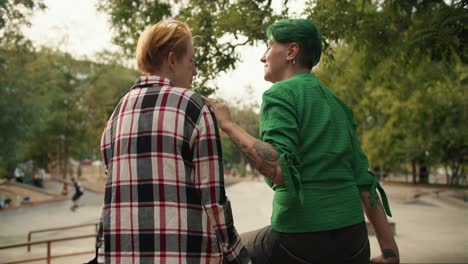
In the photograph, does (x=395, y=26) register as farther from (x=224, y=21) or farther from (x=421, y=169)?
(x=421, y=169)

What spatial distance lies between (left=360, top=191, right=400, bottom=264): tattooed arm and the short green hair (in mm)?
615

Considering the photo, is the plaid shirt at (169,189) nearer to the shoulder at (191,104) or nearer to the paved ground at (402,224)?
the shoulder at (191,104)

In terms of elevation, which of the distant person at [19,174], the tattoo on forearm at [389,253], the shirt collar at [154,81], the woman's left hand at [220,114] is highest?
the shirt collar at [154,81]

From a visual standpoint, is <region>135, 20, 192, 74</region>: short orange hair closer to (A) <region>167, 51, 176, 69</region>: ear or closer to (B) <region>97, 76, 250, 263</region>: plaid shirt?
(A) <region>167, 51, 176, 69</region>: ear

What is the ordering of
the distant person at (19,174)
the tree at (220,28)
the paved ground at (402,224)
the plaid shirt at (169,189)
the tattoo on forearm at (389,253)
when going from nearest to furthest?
the plaid shirt at (169,189) → the tattoo on forearm at (389,253) → the tree at (220,28) → the paved ground at (402,224) → the distant person at (19,174)

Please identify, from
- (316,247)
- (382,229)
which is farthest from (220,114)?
(382,229)

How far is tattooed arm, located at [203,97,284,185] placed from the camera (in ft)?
6.08

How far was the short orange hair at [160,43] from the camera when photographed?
1986mm

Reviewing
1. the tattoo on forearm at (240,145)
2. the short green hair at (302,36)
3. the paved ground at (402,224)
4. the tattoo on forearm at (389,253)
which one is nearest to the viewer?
the tattoo on forearm at (240,145)

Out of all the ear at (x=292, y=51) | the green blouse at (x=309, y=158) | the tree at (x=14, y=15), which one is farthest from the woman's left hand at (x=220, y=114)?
the tree at (x=14, y=15)

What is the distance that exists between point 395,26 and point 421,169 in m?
34.6

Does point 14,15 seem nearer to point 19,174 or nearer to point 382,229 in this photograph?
point 382,229

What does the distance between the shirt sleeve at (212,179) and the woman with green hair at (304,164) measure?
131 mm

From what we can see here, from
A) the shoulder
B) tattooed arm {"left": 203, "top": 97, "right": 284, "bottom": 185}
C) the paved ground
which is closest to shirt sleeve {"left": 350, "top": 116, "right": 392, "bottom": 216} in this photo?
tattooed arm {"left": 203, "top": 97, "right": 284, "bottom": 185}
